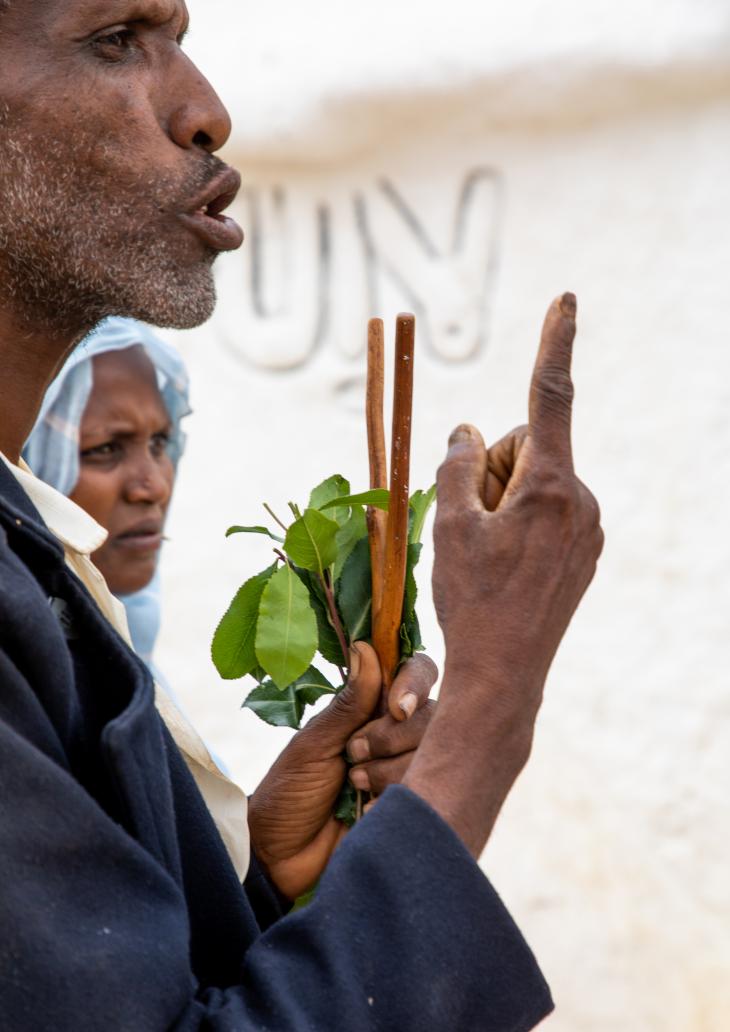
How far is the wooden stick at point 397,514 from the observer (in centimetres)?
166

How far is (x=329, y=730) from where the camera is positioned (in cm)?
178

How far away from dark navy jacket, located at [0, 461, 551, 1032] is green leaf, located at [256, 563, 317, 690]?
269 mm

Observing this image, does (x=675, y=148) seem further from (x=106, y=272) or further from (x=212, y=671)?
(x=106, y=272)

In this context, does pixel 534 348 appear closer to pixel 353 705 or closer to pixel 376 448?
pixel 376 448

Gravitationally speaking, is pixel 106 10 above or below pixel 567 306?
above

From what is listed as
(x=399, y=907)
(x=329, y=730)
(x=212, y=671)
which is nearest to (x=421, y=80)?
(x=212, y=671)

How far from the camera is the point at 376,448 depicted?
179 cm

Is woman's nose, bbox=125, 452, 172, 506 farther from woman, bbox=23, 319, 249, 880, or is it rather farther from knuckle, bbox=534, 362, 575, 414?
knuckle, bbox=534, 362, 575, 414

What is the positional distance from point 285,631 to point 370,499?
0.18 metres

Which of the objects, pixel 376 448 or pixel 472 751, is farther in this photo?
pixel 376 448

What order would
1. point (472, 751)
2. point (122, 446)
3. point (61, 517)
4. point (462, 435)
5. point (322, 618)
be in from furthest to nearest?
point (122, 446), point (322, 618), point (61, 517), point (462, 435), point (472, 751)

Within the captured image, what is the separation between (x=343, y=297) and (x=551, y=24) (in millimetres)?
1125

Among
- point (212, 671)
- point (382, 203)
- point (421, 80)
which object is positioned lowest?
point (212, 671)

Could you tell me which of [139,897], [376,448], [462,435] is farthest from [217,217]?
[139,897]
